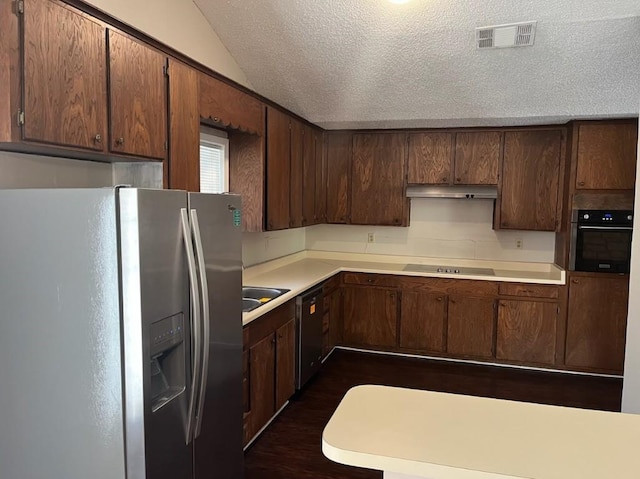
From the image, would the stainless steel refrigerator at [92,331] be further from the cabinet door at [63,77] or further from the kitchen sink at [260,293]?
the kitchen sink at [260,293]

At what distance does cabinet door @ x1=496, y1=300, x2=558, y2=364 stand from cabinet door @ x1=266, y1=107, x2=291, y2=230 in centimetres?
219

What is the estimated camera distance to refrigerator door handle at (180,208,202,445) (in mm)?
1781

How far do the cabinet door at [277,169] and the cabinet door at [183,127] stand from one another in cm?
103

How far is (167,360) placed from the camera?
5.78ft

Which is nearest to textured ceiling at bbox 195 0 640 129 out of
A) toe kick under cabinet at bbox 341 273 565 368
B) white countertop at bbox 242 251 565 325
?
white countertop at bbox 242 251 565 325

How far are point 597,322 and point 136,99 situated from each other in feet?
13.2

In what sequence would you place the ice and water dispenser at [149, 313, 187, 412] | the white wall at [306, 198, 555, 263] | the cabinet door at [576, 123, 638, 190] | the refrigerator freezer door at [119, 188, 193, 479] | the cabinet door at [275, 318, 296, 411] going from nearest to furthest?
the refrigerator freezer door at [119, 188, 193, 479] → the ice and water dispenser at [149, 313, 187, 412] → the cabinet door at [275, 318, 296, 411] → the cabinet door at [576, 123, 638, 190] → the white wall at [306, 198, 555, 263]

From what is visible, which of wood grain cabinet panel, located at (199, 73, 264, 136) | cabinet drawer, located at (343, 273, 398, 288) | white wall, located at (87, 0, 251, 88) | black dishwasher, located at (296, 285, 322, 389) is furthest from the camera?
cabinet drawer, located at (343, 273, 398, 288)

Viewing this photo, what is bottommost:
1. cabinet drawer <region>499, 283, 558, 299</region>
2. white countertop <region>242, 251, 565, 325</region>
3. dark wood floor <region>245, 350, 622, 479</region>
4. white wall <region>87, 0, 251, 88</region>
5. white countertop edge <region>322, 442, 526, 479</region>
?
dark wood floor <region>245, 350, 622, 479</region>

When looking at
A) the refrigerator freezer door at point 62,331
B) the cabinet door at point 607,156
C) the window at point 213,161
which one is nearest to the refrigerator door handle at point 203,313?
the refrigerator freezer door at point 62,331

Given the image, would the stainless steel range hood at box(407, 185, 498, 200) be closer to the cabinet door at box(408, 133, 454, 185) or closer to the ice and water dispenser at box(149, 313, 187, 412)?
the cabinet door at box(408, 133, 454, 185)

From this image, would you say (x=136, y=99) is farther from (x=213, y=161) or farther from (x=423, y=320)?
(x=423, y=320)

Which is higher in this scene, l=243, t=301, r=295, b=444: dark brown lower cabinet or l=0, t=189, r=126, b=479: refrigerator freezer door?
l=0, t=189, r=126, b=479: refrigerator freezer door

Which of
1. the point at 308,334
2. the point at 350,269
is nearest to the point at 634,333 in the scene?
the point at 308,334
